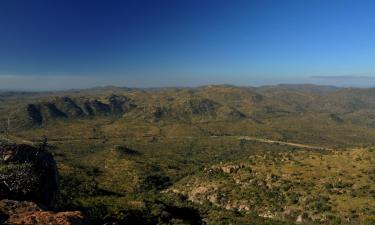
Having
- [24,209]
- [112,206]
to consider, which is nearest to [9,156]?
[24,209]

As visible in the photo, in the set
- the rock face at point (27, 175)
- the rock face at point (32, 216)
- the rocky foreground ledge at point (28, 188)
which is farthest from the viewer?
the rock face at point (27, 175)

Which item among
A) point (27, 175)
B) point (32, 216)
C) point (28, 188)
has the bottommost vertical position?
point (28, 188)

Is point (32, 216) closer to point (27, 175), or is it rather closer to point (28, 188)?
point (28, 188)

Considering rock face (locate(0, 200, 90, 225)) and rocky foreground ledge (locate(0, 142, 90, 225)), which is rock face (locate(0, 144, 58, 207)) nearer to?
rocky foreground ledge (locate(0, 142, 90, 225))

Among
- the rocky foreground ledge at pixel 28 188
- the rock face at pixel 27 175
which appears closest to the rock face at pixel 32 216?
the rocky foreground ledge at pixel 28 188

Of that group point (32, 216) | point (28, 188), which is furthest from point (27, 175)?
point (32, 216)

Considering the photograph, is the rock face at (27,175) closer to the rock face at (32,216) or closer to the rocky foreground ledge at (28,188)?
the rocky foreground ledge at (28,188)

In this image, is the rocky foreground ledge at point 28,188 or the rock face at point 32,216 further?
the rocky foreground ledge at point 28,188

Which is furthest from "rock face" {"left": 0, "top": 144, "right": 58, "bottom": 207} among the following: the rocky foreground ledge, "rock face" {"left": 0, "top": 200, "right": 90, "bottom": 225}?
"rock face" {"left": 0, "top": 200, "right": 90, "bottom": 225}
